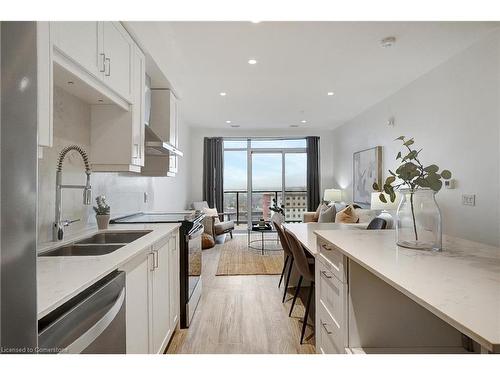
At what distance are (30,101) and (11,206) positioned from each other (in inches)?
7.4

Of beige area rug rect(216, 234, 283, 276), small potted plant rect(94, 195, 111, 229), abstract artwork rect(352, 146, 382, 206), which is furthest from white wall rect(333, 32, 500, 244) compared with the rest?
small potted plant rect(94, 195, 111, 229)

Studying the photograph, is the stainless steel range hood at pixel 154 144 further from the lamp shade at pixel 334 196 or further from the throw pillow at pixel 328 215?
the lamp shade at pixel 334 196

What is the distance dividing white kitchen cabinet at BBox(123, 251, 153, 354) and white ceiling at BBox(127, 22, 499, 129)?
1739 mm

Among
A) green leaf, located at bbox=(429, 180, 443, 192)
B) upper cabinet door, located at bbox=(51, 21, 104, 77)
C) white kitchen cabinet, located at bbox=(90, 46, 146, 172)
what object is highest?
upper cabinet door, located at bbox=(51, 21, 104, 77)

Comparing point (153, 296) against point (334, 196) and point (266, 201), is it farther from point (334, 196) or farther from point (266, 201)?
point (266, 201)

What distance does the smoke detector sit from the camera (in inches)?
107

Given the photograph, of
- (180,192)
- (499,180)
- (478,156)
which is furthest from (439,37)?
(180,192)

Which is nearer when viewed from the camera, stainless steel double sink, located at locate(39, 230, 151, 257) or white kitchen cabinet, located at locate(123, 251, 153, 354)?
white kitchen cabinet, located at locate(123, 251, 153, 354)

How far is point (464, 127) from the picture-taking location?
9.96 feet

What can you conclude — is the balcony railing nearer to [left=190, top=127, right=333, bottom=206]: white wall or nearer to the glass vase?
[left=190, top=127, right=333, bottom=206]: white wall

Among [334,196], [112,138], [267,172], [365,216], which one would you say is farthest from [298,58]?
[267,172]

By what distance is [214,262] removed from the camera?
475 cm

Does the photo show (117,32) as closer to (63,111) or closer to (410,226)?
(63,111)

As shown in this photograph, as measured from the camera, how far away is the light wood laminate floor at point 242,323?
2273mm
